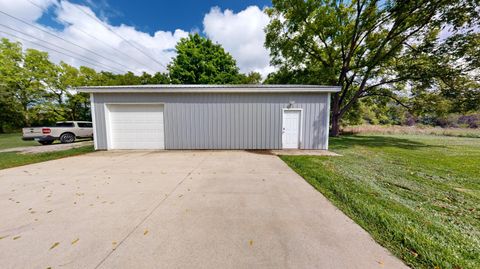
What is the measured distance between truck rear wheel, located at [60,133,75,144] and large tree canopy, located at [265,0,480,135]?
16.0 metres

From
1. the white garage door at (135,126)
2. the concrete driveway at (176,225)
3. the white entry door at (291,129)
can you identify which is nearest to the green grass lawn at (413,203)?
the concrete driveway at (176,225)

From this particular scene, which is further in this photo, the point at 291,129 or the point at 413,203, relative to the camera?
the point at 291,129

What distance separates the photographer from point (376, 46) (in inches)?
444

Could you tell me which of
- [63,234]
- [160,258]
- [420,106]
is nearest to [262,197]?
[160,258]

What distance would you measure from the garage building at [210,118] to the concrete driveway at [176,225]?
11.3 ft

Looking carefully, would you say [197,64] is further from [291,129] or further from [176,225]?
[176,225]

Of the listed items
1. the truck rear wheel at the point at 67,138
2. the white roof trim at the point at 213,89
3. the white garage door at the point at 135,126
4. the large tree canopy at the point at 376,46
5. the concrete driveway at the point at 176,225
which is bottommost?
the concrete driveway at the point at 176,225

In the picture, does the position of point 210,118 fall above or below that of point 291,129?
above

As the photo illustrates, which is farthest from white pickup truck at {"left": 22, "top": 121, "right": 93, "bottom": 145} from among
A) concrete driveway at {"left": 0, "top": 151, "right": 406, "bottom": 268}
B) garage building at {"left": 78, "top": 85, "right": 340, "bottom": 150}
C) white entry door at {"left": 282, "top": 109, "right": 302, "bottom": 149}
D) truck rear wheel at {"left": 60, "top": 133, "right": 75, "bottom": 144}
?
white entry door at {"left": 282, "top": 109, "right": 302, "bottom": 149}

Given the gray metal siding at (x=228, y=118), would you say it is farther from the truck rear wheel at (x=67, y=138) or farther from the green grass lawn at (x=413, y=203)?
the truck rear wheel at (x=67, y=138)

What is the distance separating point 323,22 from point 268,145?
35.0ft

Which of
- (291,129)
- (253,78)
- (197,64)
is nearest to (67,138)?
(197,64)

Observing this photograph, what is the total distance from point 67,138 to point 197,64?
39.6 ft

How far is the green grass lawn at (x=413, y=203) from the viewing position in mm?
1688
